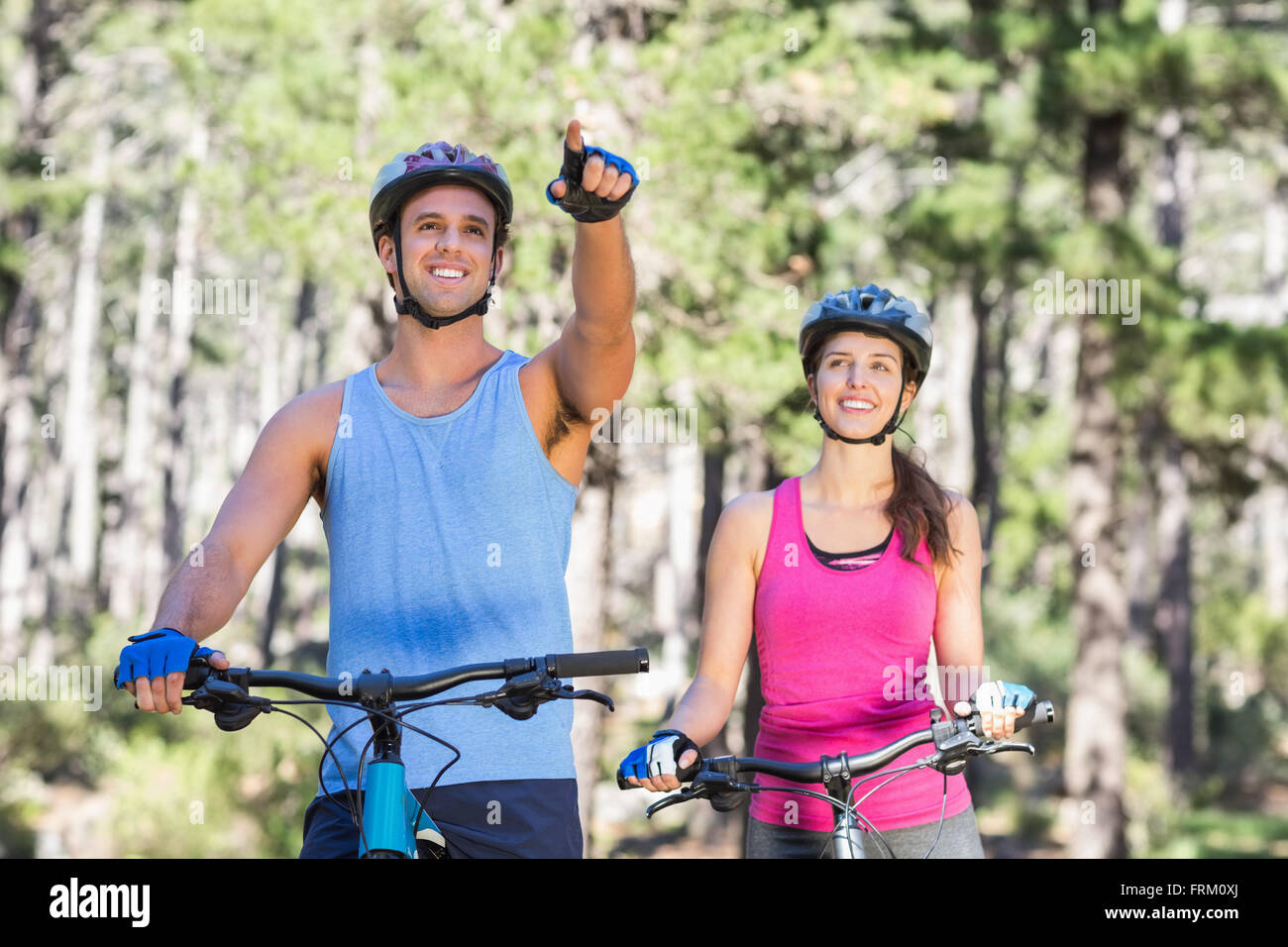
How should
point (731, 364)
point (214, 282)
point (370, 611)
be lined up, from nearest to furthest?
point (370, 611)
point (214, 282)
point (731, 364)

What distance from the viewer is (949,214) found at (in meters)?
14.8

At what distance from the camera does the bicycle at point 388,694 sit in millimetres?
3010

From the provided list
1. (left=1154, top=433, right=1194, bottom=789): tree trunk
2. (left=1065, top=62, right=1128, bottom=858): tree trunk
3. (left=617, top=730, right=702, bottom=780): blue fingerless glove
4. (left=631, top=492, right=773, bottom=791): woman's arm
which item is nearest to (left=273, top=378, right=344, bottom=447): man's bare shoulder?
(left=631, top=492, right=773, bottom=791): woman's arm

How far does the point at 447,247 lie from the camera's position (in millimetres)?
3713

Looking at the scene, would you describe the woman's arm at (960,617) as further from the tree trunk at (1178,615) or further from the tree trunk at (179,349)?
the tree trunk at (179,349)

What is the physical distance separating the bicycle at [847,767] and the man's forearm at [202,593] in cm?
102

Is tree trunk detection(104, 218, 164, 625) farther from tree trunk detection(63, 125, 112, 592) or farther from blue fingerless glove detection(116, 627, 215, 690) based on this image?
blue fingerless glove detection(116, 627, 215, 690)

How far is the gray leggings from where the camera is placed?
3754 millimetres

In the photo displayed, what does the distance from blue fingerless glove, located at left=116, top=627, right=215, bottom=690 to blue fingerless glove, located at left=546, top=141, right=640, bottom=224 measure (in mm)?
1210

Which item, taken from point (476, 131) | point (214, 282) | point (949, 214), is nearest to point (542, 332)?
point (476, 131)

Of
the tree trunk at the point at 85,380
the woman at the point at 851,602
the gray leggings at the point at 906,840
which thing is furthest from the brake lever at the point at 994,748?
the tree trunk at the point at 85,380

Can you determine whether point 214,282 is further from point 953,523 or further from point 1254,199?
point 1254,199
